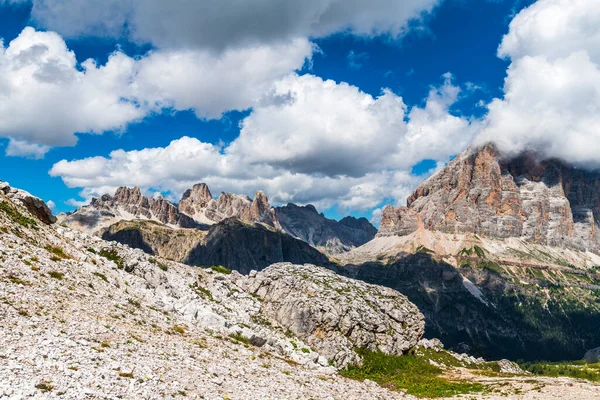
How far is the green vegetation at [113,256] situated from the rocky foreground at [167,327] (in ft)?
1.13

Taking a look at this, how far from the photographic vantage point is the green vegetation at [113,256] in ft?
216

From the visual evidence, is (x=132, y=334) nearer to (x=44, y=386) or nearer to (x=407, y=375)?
(x=44, y=386)

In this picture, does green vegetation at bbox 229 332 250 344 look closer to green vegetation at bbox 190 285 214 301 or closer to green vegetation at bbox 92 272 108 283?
green vegetation at bbox 92 272 108 283

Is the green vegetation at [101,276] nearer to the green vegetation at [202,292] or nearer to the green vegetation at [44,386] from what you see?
the green vegetation at [202,292]

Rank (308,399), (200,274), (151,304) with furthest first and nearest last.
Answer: (200,274) → (151,304) → (308,399)

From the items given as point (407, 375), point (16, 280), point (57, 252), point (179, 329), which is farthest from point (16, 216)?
point (407, 375)

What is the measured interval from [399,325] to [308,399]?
5690cm

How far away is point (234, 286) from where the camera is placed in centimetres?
8400

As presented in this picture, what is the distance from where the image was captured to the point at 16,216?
5278 cm

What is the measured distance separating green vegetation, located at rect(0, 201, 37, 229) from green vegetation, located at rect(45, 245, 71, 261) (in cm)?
474

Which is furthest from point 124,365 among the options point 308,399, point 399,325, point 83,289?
point 399,325

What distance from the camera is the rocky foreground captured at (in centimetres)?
2577

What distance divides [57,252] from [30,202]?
20056 millimetres

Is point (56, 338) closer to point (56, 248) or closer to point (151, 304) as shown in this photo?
point (151, 304)
